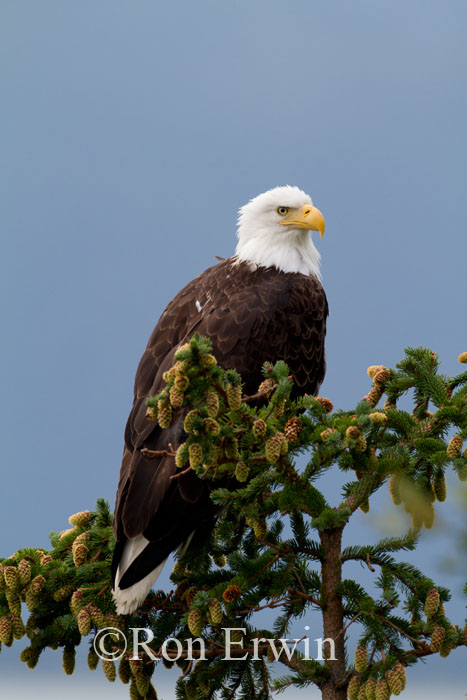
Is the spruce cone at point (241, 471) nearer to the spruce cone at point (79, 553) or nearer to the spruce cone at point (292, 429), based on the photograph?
the spruce cone at point (292, 429)

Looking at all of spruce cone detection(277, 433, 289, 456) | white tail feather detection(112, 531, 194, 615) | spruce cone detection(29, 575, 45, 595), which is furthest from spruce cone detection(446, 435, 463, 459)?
spruce cone detection(29, 575, 45, 595)

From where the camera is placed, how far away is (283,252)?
20.0 feet

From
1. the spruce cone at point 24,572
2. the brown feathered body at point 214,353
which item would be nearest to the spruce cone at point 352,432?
the brown feathered body at point 214,353

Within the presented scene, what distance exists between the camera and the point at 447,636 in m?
4.00

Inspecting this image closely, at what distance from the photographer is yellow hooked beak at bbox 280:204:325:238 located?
5.97 m

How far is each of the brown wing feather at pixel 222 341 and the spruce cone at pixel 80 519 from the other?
1.13 ft

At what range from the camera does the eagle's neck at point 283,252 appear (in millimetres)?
6043

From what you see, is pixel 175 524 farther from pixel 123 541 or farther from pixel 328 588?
pixel 328 588

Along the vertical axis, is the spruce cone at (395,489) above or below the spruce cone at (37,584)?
above

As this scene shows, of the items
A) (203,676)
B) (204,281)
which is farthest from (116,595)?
(204,281)

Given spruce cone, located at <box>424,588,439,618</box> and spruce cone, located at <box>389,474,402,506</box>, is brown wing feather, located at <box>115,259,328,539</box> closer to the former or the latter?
spruce cone, located at <box>389,474,402,506</box>

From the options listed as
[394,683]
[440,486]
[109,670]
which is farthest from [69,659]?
[440,486]

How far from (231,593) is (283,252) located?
275 cm

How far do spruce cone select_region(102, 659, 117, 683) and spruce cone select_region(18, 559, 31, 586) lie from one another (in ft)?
2.11
